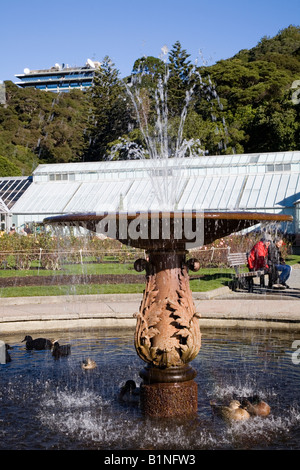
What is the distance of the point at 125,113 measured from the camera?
161 ft

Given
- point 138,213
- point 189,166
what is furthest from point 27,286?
point 189,166

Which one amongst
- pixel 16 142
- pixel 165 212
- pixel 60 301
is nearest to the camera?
pixel 165 212

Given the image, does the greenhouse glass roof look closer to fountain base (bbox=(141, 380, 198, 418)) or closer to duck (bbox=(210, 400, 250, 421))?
fountain base (bbox=(141, 380, 198, 418))

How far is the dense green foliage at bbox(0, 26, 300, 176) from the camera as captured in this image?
138 ft

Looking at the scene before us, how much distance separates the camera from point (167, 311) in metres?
4.64

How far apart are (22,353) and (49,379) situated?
106cm

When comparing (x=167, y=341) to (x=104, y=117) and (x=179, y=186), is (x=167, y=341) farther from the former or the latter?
(x=104, y=117)

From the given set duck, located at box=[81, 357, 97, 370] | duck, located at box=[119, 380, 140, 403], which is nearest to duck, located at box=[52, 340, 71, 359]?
duck, located at box=[81, 357, 97, 370]

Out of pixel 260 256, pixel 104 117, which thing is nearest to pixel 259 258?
pixel 260 256

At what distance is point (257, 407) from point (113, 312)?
3722 millimetres

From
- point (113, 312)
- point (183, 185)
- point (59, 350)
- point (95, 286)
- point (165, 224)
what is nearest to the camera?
point (165, 224)

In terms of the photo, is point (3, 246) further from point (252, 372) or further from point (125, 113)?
point (125, 113)

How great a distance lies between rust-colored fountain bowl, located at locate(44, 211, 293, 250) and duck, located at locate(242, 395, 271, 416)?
1.35 metres
